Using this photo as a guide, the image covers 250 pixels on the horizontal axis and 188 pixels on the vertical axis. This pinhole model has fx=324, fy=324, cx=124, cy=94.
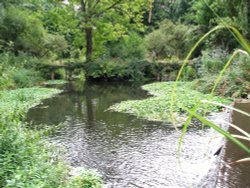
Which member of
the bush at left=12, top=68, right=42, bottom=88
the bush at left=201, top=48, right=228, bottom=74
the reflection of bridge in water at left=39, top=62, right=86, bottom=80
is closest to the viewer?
the bush at left=201, top=48, right=228, bottom=74

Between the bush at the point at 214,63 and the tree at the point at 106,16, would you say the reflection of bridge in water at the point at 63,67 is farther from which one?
the bush at the point at 214,63

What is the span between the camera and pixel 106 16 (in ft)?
72.4

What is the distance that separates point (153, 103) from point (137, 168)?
17.4 ft

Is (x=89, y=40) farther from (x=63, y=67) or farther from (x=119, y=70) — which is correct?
(x=119, y=70)

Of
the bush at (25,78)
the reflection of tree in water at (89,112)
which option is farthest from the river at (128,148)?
the bush at (25,78)

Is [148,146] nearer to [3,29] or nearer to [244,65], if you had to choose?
[244,65]

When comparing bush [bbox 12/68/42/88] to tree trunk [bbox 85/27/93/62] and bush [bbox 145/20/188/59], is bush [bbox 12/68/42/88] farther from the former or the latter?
bush [bbox 145/20/188/59]

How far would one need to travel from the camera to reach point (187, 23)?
30109 mm

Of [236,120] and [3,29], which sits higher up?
[3,29]

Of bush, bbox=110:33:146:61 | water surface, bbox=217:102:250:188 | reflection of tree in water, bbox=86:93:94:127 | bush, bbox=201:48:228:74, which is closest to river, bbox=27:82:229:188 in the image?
reflection of tree in water, bbox=86:93:94:127

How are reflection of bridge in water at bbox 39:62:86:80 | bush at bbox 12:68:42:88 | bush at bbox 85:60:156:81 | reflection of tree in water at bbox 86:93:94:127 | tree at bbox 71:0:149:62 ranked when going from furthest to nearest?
tree at bbox 71:0:149:62 → bush at bbox 85:60:156:81 → reflection of bridge in water at bbox 39:62:86:80 → bush at bbox 12:68:42:88 → reflection of tree in water at bbox 86:93:94:127

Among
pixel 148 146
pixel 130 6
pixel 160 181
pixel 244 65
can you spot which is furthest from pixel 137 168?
pixel 130 6

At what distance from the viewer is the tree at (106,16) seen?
21633 mm

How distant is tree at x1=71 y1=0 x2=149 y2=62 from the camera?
71.0ft
